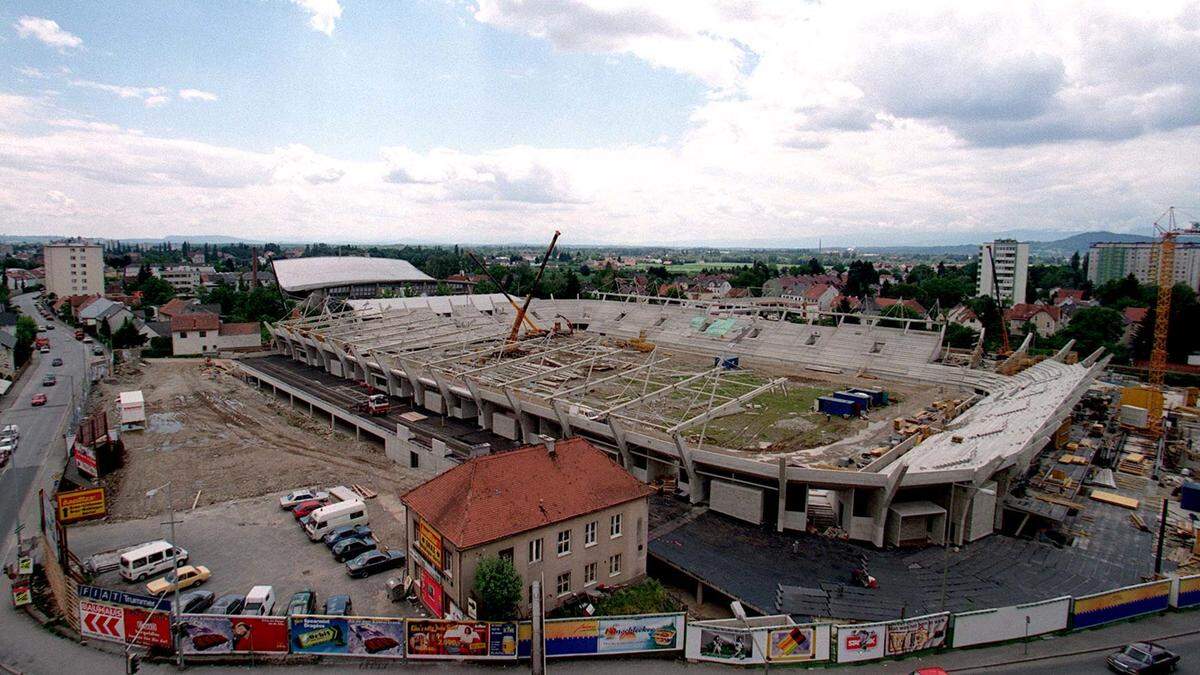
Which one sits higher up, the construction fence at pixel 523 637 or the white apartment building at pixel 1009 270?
the white apartment building at pixel 1009 270

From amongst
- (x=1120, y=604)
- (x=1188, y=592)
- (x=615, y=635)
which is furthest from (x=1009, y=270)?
(x=615, y=635)

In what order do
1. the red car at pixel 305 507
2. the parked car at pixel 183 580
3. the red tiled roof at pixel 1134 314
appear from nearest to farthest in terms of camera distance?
the parked car at pixel 183 580 < the red car at pixel 305 507 < the red tiled roof at pixel 1134 314

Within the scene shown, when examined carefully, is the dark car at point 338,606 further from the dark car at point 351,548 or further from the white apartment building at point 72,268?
the white apartment building at point 72,268

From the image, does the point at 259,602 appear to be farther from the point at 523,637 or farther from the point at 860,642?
the point at 860,642

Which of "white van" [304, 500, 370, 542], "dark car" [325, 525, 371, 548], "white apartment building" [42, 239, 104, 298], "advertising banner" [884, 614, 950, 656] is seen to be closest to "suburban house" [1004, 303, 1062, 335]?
"advertising banner" [884, 614, 950, 656]

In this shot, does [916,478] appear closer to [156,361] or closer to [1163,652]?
[1163,652]

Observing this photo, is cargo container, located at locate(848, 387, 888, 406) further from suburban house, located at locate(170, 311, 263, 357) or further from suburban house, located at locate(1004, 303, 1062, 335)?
suburban house, located at locate(170, 311, 263, 357)

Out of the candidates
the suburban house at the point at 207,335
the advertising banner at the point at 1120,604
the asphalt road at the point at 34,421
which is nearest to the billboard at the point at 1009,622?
the advertising banner at the point at 1120,604
